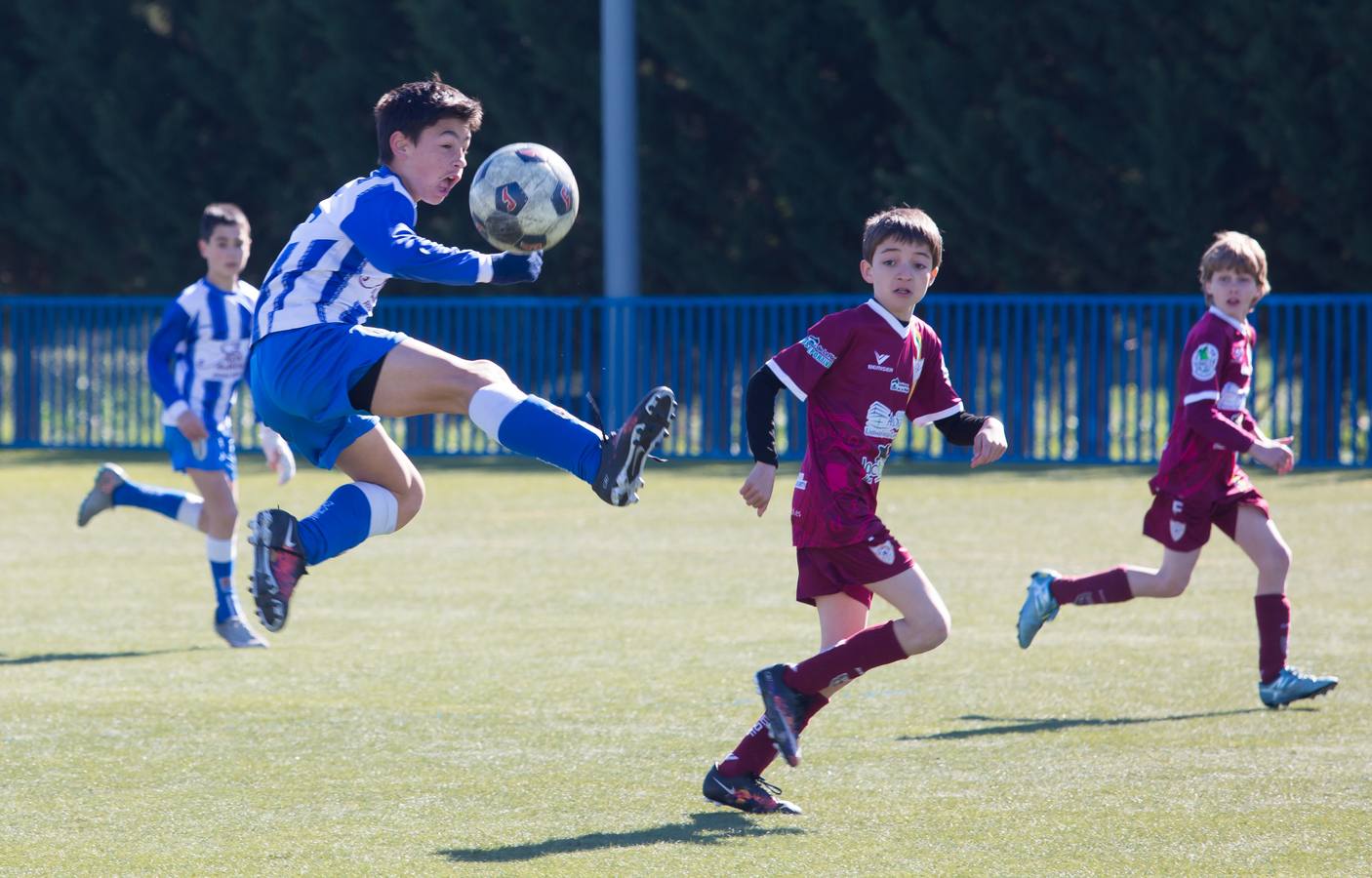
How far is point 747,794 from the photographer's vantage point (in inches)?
231

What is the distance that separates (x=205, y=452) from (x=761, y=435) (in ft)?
15.4

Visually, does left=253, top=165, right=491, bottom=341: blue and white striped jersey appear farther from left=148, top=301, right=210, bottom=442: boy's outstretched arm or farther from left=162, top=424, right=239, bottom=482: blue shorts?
left=162, top=424, right=239, bottom=482: blue shorts

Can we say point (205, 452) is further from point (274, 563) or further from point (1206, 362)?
point (1206, 362)

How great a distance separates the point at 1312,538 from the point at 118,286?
18689 millimetres

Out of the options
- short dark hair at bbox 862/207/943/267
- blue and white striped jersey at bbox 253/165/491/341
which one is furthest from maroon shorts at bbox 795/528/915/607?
blue and white striped jersey at bbox 253/165/491/341

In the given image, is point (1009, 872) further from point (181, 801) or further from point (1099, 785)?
point (181, 801)

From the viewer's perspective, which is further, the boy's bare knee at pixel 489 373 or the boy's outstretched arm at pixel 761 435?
the boy's bare knee at pixel 489 373

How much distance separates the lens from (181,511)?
1012cm

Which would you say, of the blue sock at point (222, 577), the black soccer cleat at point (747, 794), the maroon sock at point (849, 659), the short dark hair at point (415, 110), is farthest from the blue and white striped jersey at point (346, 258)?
the blue sock at point (222, 577)

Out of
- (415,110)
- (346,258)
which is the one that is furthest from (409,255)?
(415,110)

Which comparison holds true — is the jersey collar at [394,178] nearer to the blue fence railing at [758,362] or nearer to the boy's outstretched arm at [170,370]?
the boy's outstretched arm at [170,370]

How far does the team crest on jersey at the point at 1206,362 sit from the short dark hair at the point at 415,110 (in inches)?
116

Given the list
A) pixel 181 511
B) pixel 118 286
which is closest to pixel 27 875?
pixel 181 511

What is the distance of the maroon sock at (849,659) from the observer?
5.79 m
